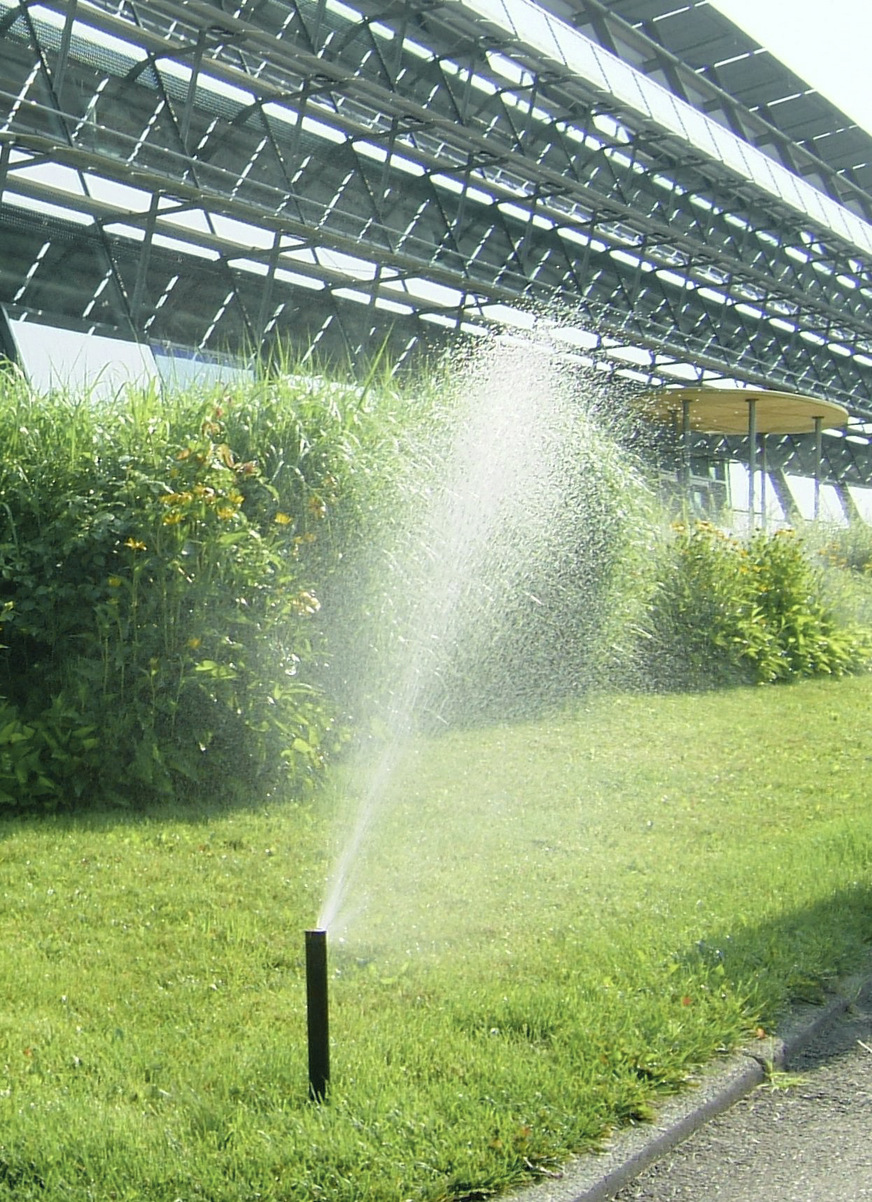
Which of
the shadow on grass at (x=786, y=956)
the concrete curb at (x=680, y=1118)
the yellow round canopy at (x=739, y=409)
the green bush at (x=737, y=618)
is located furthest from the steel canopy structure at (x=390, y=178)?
the concrete curb at (x=680, y=1118)

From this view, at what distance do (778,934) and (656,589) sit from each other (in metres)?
7.08

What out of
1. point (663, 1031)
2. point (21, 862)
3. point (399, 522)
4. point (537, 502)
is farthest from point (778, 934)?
point (537, 502)

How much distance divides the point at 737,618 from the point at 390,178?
34.6ft

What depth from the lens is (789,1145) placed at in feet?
11.0

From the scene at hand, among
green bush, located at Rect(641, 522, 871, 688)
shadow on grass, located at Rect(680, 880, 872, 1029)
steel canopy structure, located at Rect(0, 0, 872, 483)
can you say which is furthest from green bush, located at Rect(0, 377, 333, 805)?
steel canopy structure, located at Rect(0, 0, 872, 483)

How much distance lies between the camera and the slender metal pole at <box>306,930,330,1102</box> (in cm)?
319

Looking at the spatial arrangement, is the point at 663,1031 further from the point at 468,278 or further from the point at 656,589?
the point at 468,278

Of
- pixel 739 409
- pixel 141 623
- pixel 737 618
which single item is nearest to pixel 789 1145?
pixel 141 623

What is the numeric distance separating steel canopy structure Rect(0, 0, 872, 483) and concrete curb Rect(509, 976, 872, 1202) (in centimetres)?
929

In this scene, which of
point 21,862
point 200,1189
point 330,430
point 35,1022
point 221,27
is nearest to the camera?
point 200,1189

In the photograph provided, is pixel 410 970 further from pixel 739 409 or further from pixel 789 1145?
pixel 739 409

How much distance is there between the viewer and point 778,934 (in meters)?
4.68

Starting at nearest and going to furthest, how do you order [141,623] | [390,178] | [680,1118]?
[680,1118]
[141,623]
[390,178]

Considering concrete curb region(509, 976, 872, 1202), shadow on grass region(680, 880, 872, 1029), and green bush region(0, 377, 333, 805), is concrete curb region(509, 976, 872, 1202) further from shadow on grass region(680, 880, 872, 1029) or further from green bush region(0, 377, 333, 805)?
green bush region(0, 377, 333, 805)
